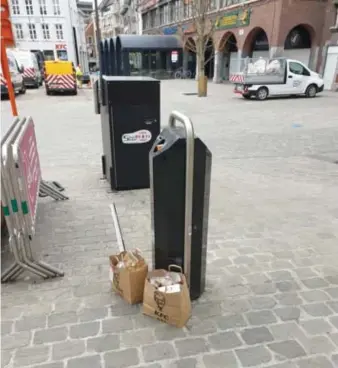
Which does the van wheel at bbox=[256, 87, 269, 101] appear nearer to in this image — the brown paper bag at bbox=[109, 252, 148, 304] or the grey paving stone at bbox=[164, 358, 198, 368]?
the brown paper bag at bbox=[109, 252, 148, 304]

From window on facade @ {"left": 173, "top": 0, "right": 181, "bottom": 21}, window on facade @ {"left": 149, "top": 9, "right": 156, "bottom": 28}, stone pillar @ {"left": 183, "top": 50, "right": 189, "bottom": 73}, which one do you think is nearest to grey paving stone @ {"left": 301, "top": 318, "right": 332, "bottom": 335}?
stone pillar @ {"left": 183, "top": 50, "right": 189, "bottom": 73}

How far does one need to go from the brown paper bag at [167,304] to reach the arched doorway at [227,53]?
26.5 m

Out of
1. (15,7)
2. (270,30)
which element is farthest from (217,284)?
(15,7)

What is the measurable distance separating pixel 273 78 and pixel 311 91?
2.47m

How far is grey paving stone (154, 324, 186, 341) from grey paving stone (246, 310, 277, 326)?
1.73 feet

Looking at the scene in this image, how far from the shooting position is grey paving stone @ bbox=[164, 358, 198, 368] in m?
2.07

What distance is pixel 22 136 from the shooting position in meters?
3.05

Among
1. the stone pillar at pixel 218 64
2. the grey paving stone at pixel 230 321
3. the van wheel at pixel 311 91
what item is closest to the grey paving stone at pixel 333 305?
the grey paving stone at pixel 230 321

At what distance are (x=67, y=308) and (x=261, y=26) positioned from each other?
23.4 metres

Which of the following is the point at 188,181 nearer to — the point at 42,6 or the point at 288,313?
the point at 288,313

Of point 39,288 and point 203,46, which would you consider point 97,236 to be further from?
point 203,46

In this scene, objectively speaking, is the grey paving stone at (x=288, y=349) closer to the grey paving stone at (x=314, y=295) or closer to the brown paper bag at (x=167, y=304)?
the grey paving stone at (x=314, y=295)

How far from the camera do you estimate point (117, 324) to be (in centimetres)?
240

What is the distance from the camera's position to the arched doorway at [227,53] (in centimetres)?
2692
